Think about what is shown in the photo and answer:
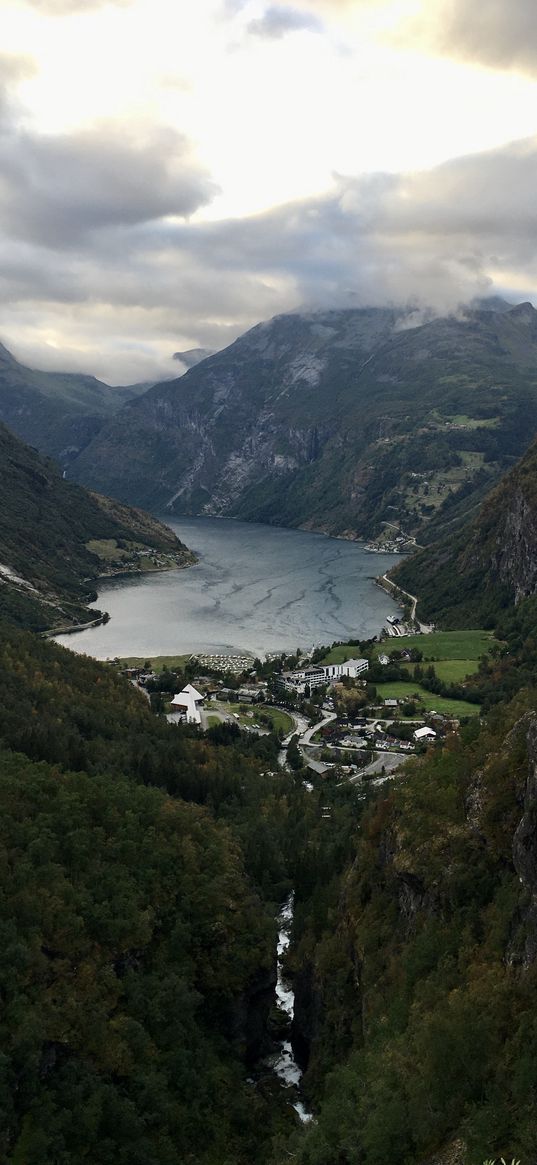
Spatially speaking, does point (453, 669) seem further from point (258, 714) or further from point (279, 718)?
point (258, 714)

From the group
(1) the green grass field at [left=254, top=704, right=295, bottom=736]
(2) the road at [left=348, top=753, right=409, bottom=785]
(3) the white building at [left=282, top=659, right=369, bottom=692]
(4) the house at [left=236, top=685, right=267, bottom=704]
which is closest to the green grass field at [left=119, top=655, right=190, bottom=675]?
(4) the house at [left=236, top=685, right=267, bottom=704]

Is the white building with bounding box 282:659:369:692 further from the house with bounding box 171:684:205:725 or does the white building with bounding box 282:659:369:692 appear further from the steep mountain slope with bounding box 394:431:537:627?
the steep mountain slope with bounding box 394:431:537:627

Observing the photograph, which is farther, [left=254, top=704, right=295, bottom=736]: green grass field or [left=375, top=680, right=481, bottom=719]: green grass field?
[left=375, top=680, right=481, bottom=719]: green grass field

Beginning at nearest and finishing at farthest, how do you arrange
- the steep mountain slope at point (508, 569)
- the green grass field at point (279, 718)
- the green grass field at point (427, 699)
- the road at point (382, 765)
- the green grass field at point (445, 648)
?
the road at point (382, 765), the green grass field at point (279, 718), the green grass field at point (427, 699), the green grass field at point (445, 648), the steep mountain slope at point (508, 569)

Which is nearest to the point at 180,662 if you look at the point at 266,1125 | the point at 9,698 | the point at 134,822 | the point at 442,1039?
the point at 9,698

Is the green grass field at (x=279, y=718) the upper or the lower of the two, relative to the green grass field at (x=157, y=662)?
upper

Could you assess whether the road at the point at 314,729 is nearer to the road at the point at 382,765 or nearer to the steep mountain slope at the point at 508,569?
the road at the point at 382,765

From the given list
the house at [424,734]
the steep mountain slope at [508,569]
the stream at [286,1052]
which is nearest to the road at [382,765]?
the house at [424,734]

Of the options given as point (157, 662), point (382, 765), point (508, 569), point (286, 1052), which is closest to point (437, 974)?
point (286, 1052)
